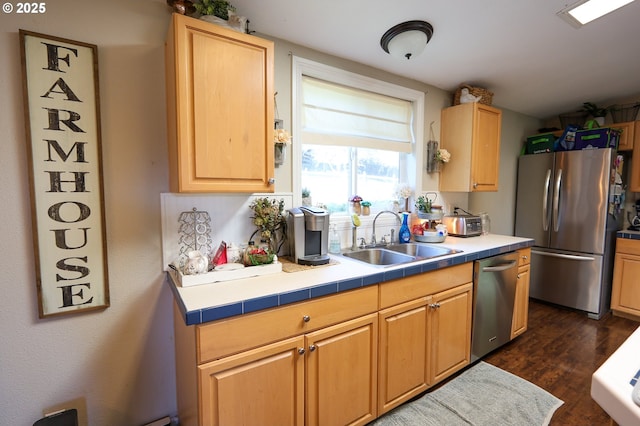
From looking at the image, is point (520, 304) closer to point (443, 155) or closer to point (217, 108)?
point (443, 155)

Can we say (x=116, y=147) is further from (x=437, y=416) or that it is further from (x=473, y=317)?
(x=473, y=317)

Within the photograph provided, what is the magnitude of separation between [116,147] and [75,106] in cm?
22

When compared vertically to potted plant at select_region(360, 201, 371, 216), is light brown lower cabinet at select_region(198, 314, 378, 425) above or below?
below

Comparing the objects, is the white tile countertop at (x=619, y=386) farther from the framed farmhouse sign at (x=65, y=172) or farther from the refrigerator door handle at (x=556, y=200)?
the refrigerator door handle at (x=556, y=200)

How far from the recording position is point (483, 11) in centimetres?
175

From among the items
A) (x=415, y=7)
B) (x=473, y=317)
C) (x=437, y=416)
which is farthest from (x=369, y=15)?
(x=437, y=416)

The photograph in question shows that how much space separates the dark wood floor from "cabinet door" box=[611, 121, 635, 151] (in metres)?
1.79

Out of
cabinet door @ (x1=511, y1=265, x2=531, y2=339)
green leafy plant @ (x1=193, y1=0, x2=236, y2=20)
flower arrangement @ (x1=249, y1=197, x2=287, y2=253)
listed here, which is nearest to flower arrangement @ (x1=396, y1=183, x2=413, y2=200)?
cabinet door @ (x1=511, y1=265, x2=531, y2=339)

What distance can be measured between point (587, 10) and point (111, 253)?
304cm

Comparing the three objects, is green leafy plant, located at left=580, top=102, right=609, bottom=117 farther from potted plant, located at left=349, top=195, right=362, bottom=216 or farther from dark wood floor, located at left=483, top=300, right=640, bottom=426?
potted plant, located at left=349, top=195, right=362, bottom=216

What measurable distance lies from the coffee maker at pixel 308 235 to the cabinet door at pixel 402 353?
0.50 meters

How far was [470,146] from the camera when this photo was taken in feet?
8.70

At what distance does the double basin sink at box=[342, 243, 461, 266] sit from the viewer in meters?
2.06

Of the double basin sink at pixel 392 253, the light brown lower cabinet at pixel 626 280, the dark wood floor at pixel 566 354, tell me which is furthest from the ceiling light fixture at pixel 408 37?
the light brown lower cabinet at pixel 626 280
